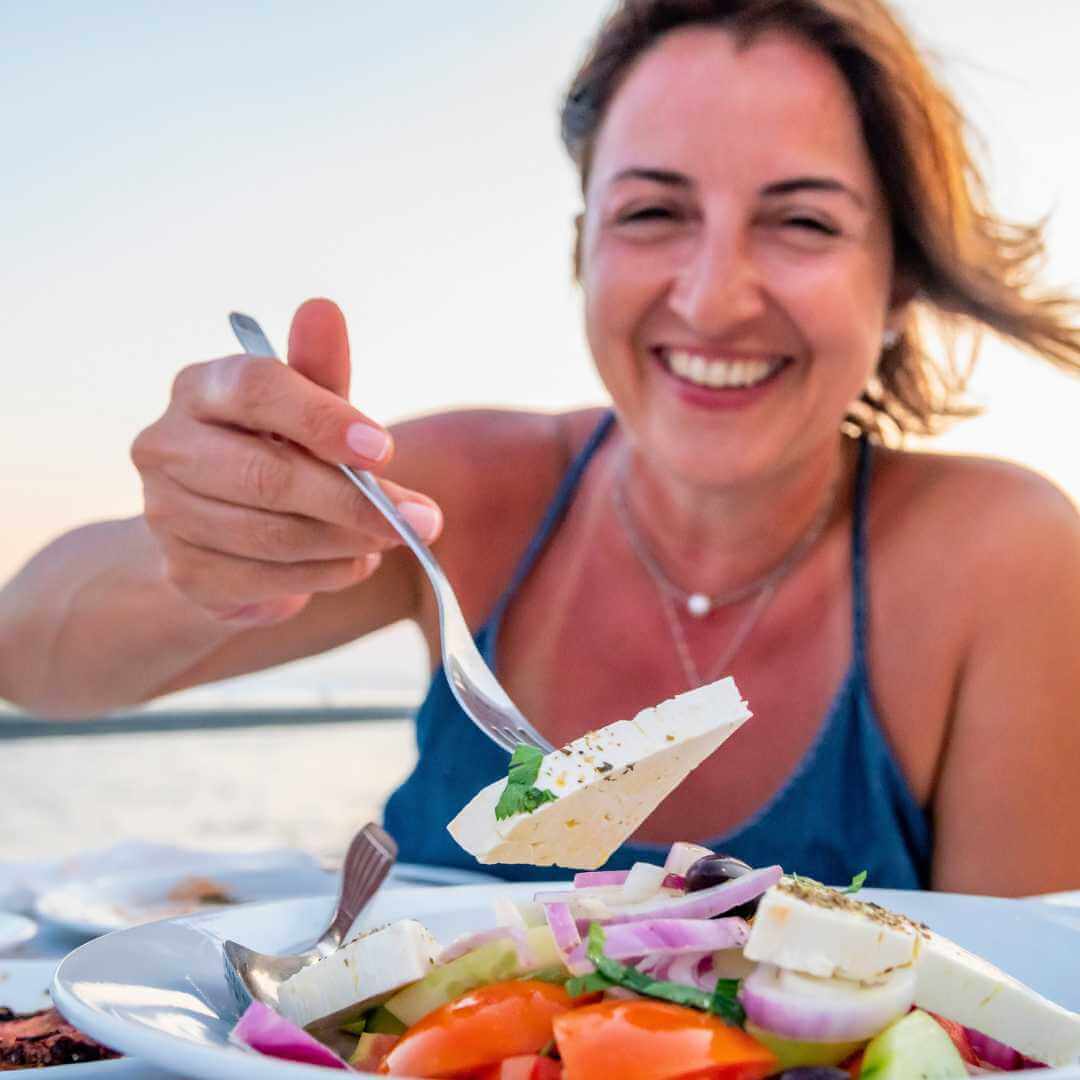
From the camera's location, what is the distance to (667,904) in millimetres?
840

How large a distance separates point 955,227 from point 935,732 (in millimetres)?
892

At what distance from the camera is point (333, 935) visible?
1.04 meters

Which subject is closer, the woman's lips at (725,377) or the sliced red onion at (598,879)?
the sliced red onion at (598,879)

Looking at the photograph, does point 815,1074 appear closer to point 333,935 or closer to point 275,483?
point 333,935

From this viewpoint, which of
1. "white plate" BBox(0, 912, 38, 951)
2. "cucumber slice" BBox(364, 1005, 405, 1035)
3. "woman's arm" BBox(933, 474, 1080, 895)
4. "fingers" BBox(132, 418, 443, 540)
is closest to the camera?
"cucumber slice" BBox(364, 1005, 405, 1035)

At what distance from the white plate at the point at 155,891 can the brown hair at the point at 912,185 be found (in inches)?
58.0

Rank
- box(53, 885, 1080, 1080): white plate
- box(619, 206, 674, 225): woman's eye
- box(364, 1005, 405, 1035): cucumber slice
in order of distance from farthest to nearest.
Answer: box(619, 206, 674, 225): woman's eye → box(364, 1005, 405, 1035): cucumber slice → box(53, 885, 1080, 1080): white plate

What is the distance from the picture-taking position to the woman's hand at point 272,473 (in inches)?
51.1

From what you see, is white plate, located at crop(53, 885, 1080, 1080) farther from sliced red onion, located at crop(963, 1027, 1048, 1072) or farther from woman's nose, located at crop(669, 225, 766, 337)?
woman's nose, located at crop(669, 225, 766, 337)

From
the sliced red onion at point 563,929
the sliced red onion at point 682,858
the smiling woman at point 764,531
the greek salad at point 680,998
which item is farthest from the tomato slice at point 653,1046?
the smiling woman at point 764,531

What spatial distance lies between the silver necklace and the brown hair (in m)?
0.30

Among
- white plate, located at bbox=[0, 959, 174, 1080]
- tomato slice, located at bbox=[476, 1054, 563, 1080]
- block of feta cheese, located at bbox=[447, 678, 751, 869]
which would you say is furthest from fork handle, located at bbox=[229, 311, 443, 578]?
tomato slice, located at bbox=[476, 1054, 563, 1080]

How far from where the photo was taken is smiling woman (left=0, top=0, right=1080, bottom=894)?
2057 mm

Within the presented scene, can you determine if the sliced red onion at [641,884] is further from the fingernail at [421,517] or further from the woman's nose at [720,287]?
the woman's nose at [720,287]
